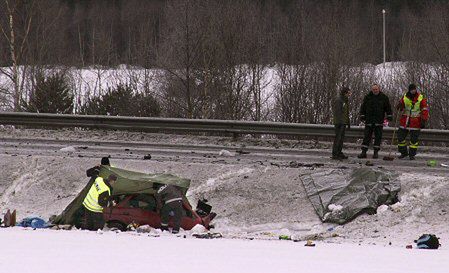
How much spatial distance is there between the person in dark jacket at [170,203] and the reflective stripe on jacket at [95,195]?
0.89 m

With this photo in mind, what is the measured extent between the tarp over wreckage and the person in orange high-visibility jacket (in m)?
2.12

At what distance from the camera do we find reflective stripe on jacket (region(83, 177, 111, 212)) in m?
12.7

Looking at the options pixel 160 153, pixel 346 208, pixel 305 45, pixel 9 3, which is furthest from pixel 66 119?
pixel 9 3

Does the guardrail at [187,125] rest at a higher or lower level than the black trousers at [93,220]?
higher

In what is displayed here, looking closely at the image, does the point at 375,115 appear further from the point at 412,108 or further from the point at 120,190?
the point at 120,190

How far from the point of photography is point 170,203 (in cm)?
1274

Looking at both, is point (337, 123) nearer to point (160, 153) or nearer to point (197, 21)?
point (160, 153)

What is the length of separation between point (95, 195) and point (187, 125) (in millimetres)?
6482

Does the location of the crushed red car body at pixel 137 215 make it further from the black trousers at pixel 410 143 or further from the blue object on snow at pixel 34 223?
the black trousers at pixel 410 143

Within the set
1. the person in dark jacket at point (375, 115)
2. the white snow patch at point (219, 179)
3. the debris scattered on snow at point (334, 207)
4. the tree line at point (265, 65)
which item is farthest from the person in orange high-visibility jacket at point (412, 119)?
the tree line at point (265, 65)

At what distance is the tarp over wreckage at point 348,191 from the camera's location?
13.2 metres

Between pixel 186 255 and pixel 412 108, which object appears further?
pixel 412 108

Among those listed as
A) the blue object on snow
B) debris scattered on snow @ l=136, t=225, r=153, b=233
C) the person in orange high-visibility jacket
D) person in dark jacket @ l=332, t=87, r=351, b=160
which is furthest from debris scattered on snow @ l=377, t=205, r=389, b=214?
the blue object on snow

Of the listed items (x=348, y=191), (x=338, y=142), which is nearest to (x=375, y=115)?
(x=338, y=142)
